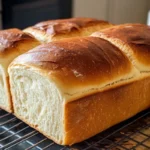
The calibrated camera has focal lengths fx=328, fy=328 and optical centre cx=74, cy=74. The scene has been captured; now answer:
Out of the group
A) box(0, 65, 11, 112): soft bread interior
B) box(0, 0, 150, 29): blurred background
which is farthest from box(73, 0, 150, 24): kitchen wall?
box(0, 65, 11, 112): soft bread interior

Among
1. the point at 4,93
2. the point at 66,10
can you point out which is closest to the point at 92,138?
the point at 4,93

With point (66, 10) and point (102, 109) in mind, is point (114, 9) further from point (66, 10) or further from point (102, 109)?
point (102, 109)

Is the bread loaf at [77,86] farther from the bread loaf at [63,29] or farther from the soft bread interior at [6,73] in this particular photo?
the bread loaf at [63,29]

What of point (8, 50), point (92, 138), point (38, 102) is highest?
point (8, 50)

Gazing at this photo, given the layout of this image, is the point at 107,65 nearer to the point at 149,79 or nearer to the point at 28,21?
the point at 149,79

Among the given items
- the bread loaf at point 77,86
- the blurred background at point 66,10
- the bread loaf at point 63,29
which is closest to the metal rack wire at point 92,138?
the bread loaf at point 77,86

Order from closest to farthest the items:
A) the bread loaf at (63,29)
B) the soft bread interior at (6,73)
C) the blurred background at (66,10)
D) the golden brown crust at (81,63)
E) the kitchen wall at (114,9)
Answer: the golden brown crust at (81,63)
the soft bread interior at (6,73)
the bread loaf at (63,29)
the blurred background at (66,10)
the kitchen wall at (114,9)

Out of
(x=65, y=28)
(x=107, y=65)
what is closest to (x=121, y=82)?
(x=107, y=65)
